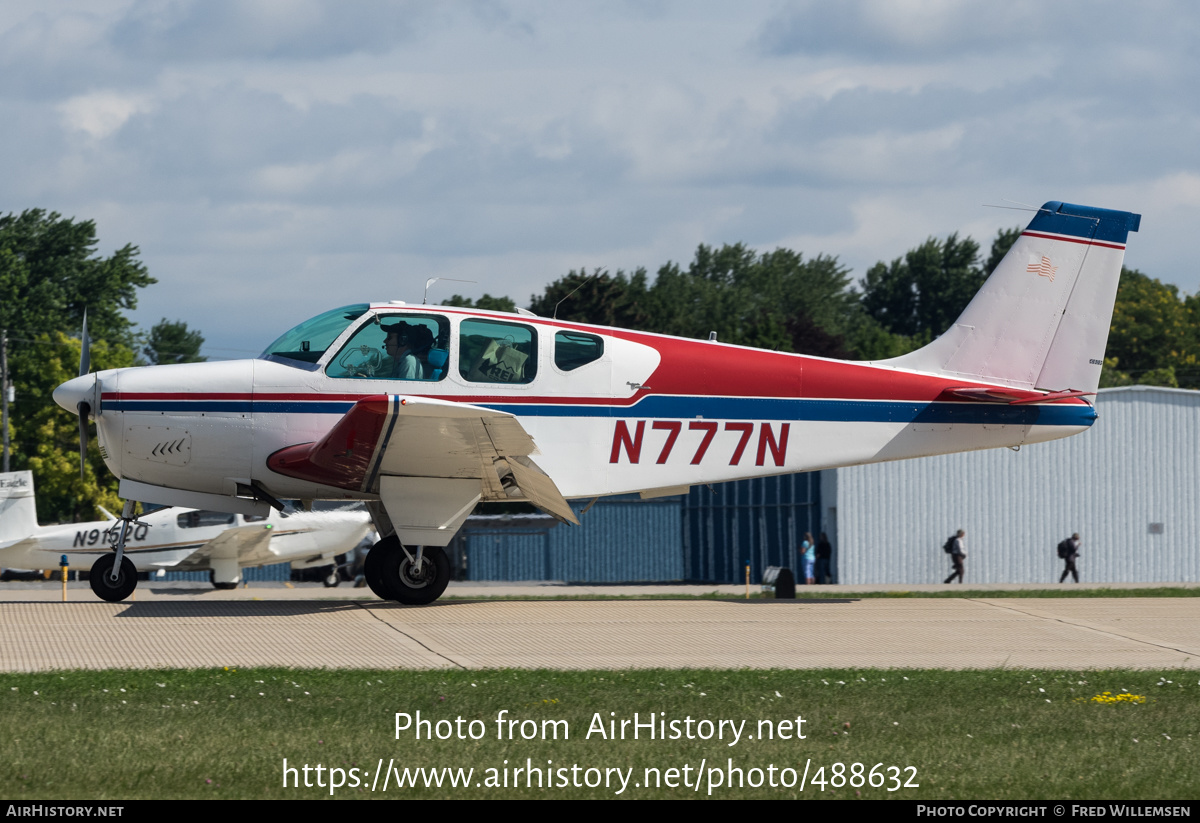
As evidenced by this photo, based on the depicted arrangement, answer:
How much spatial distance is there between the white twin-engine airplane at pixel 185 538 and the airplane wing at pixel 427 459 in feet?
39.4

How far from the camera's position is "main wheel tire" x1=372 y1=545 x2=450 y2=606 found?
11906 mm

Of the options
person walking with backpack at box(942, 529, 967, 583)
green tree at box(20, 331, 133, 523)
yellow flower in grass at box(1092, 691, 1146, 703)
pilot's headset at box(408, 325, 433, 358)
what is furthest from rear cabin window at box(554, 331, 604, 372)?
green tree at box(20, 331, 133, 523)

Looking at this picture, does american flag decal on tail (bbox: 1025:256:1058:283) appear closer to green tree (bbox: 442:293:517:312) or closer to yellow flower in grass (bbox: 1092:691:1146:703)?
yellow flower in grass (bbox: 1092:691:1146:703)

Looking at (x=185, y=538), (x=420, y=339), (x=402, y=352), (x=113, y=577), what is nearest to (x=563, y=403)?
(x=420, y=339)

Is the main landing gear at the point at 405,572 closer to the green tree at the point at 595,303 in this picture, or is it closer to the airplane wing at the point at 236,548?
the airplane wing at the point at 236,548

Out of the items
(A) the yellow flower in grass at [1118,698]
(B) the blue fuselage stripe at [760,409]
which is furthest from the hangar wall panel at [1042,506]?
(A) the yellow flower in grass at [1118,698]

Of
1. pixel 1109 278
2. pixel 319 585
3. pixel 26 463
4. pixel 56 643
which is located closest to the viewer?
pixel 56 643

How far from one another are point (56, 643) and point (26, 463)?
4590 centimetres

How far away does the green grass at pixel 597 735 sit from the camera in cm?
560

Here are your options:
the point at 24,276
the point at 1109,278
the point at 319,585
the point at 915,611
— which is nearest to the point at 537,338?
the point at 915,611

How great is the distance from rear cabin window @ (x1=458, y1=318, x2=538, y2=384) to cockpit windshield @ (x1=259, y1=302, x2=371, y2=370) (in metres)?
1.01

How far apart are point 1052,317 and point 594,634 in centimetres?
616
